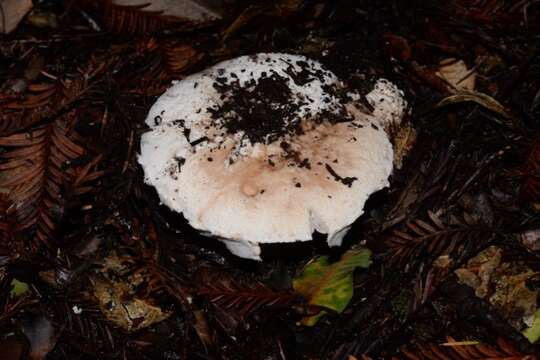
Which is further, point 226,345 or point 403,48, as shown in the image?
point 403,48

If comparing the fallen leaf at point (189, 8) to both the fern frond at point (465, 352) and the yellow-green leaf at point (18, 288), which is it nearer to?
the yellow-green leaf at point (18, 288)

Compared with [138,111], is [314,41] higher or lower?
higher

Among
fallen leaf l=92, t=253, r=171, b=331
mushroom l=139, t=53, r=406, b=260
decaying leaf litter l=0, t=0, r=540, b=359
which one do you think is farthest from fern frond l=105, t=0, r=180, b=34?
fallen leaf l=92, t=253, r=171, b=331

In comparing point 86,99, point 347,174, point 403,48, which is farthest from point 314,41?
point 86,99

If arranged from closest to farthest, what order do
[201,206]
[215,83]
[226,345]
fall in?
[201,206], [226,345], [215,83]

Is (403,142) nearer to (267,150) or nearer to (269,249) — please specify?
(267,150)

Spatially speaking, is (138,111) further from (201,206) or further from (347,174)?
(347,174)

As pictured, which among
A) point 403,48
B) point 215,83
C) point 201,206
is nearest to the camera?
point 201,206
